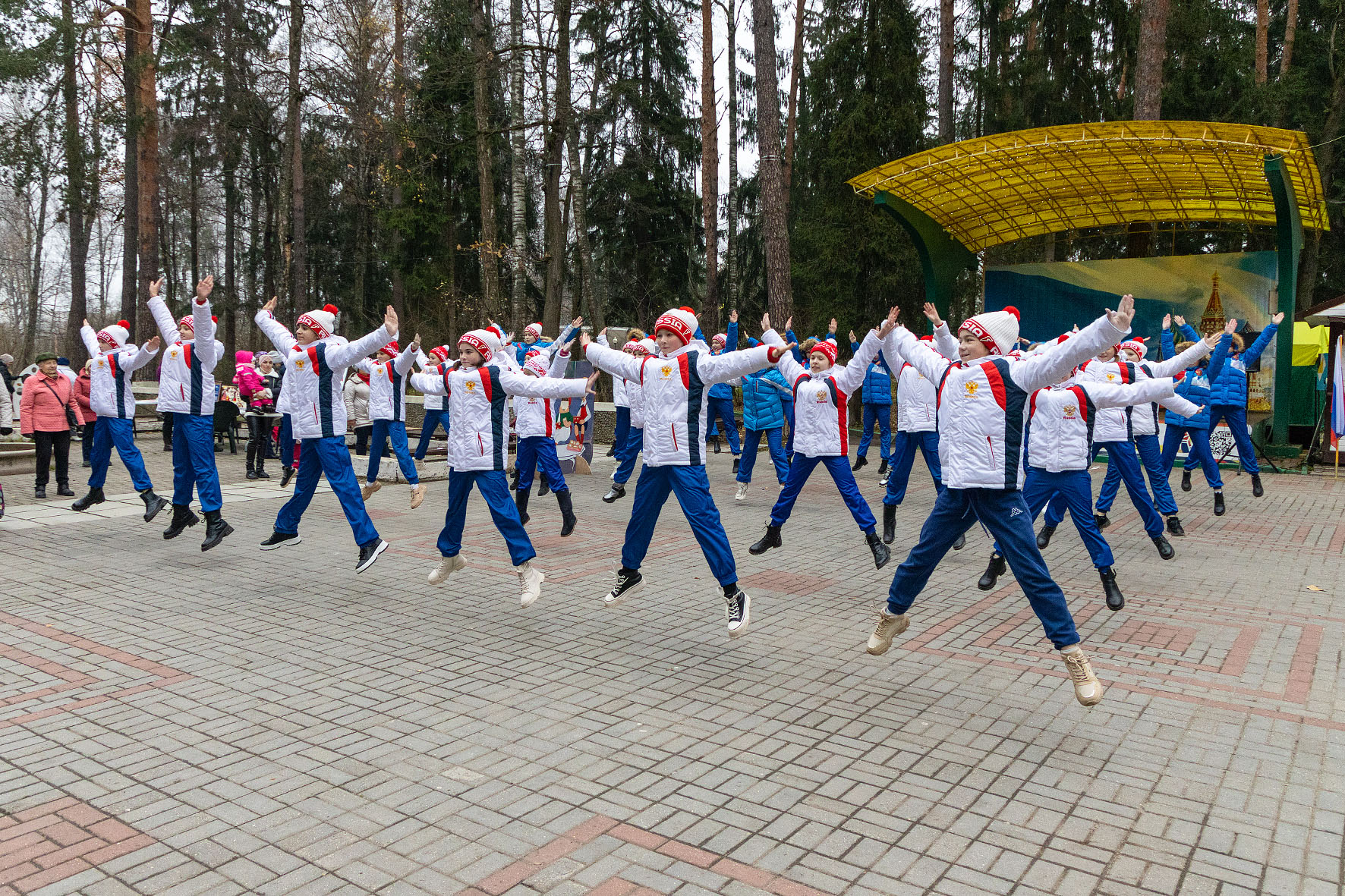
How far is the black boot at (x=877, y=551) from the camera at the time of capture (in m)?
8.26

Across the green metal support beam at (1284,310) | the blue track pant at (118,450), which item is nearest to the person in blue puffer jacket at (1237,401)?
the green metal support beam at (1284,310)

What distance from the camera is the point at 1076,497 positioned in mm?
7184

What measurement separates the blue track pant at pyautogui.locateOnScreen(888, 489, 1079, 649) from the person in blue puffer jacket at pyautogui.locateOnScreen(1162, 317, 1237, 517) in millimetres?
7511

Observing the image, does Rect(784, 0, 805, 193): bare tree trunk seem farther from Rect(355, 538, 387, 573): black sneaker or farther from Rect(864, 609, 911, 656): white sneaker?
Rect(864, 609, 911, 656): white sneaker

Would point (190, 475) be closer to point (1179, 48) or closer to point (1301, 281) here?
point (1179, 48)

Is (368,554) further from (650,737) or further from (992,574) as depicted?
(992,574)

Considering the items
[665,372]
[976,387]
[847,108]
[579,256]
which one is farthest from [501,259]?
[976,387]

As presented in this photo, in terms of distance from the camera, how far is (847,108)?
24422mm

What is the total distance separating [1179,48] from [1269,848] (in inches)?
1014

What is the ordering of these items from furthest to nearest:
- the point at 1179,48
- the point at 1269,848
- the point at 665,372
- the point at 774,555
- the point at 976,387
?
the point at 1179,48 < the point at 774,555 < the point at 665,372 < the point at 976,387 < the point at 1269,848

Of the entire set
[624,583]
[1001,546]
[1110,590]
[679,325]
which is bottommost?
[1110,590]

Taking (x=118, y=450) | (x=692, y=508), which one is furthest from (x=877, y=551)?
(x=118, y=450)

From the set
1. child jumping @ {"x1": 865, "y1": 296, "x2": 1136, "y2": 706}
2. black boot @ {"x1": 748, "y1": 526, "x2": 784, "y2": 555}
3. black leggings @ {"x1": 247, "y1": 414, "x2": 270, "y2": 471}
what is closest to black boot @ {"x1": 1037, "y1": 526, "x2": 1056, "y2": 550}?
black boot @ {"x1": 748, "y1": 526, "x2": 784, "y2": 555}

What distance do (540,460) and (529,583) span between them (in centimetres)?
356
